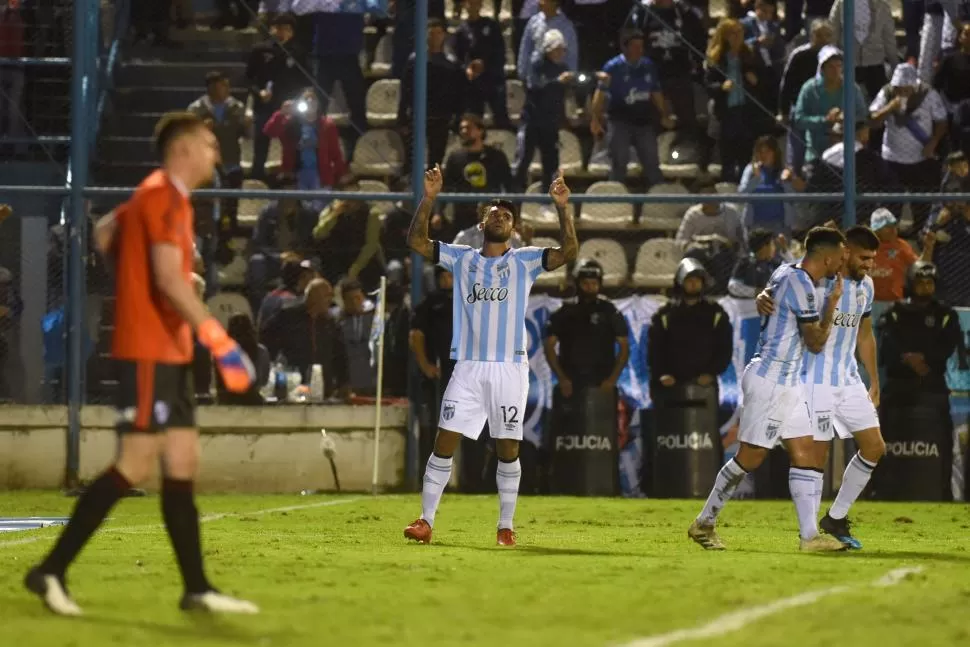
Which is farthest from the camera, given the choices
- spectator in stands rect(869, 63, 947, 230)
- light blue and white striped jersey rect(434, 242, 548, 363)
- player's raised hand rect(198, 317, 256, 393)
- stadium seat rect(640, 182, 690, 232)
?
stadium seat rect(640, 182, 690, 232)

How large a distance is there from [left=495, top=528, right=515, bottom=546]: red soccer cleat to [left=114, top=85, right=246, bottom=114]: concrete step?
9.62 m

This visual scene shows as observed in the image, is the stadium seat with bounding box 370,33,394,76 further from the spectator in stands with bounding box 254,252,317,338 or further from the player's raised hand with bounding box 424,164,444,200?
the player's raised hand with bounding box 424,164,444,200

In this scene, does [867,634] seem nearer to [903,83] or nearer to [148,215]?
[148,215]

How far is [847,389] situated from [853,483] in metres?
0.68

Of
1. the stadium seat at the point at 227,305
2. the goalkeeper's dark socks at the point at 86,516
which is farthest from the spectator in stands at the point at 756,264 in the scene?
the goalkeeper's dark socks at the point at 86,516

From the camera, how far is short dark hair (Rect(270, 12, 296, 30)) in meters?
18.9

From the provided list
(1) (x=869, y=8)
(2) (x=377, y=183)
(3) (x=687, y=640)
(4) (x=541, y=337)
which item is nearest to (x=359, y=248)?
(2) (x=377, y=183)

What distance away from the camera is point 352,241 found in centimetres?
1819

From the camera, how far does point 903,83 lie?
736 inches

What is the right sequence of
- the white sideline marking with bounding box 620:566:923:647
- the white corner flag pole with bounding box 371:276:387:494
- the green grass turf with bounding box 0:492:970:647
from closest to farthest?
the white sideline marking with bounding box 620:566:923:647
the green grass turf with bounding box 0:492:970:647
the white corner flag pole with bounding box 371:276:387:494

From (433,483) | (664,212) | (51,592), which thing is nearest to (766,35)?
(664,212)

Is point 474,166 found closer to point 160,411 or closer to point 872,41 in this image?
point 872,41

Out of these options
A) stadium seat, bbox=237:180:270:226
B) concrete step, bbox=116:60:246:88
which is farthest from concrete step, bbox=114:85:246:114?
stadium seat, bbox=237:180:270:226

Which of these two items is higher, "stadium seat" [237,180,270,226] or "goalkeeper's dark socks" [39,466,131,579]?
"stadium seat" [237,180,270,226]
